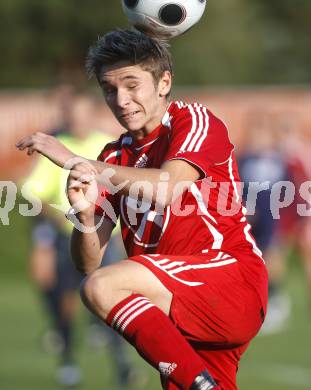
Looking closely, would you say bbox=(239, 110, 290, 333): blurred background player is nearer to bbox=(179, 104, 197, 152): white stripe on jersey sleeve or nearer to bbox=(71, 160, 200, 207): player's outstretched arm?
bbox=(179, 104, 197, 152): white stripe on jersey sleeve

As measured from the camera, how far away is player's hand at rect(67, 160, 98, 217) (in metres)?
5.36

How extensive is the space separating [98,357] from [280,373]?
2041 millimetres

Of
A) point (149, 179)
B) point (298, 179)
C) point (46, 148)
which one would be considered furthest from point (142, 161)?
point (298, 179)

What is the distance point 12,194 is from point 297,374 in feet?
10.2

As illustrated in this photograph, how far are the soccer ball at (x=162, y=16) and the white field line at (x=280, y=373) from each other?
4.52 meters

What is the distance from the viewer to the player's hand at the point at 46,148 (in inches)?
206

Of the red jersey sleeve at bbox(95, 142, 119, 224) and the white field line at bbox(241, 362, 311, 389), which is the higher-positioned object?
the red jersey sleeve at bbox(95, 142, 119, 224)

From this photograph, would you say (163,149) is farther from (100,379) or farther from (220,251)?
(100,379)

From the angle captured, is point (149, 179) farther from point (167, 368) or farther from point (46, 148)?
point (167, 368)

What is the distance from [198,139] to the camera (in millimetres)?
5719

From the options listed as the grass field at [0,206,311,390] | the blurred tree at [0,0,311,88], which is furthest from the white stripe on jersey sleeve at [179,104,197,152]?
the blurred tree at [0,0,311,88]

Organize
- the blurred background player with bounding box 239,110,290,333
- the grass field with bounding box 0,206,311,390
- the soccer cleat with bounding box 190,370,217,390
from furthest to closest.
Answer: the blurred background player with bounding box 239,110,290,333, the grass field with bounding box 0,206,311,390, the soccer cleat with bounding box 190,370,217,390

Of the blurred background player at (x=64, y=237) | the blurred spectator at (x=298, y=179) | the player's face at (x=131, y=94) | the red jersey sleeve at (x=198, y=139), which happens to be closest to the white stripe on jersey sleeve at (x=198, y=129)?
the red jersey sleeve at (x=198, y=139)

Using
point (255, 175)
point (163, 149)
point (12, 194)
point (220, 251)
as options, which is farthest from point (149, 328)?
point (255, 175)
